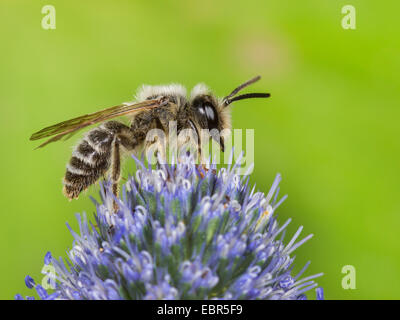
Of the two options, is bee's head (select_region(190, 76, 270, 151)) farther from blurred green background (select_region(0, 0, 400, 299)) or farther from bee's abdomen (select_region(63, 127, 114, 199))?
blurred green background (select_region(0, 0, 400, 299))

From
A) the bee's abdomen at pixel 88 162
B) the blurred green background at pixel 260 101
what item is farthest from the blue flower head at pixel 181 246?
the blurred green background at pixel 260 101

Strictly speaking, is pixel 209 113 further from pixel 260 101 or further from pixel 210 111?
pixel 260 101

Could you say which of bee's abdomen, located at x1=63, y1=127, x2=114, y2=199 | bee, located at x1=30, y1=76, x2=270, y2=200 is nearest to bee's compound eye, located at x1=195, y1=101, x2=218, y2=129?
→ bee, located at x1=30, y1=76, x2=270, y2=200

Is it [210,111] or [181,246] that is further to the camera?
[210,111]

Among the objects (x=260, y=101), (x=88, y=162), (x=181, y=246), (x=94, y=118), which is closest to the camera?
(x=181, y=246)

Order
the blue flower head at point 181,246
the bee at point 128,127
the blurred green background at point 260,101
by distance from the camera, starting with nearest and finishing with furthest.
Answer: the blue flower head at point 181,246
the bee at point 128,127
the blurred green background at point 260,101

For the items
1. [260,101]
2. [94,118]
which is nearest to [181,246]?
[94,118]

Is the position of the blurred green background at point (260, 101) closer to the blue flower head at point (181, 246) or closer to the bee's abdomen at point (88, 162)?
the bee's abdomen at point (88, 162)

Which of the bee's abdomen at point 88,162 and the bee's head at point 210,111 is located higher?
the bee's head at point 210,111
